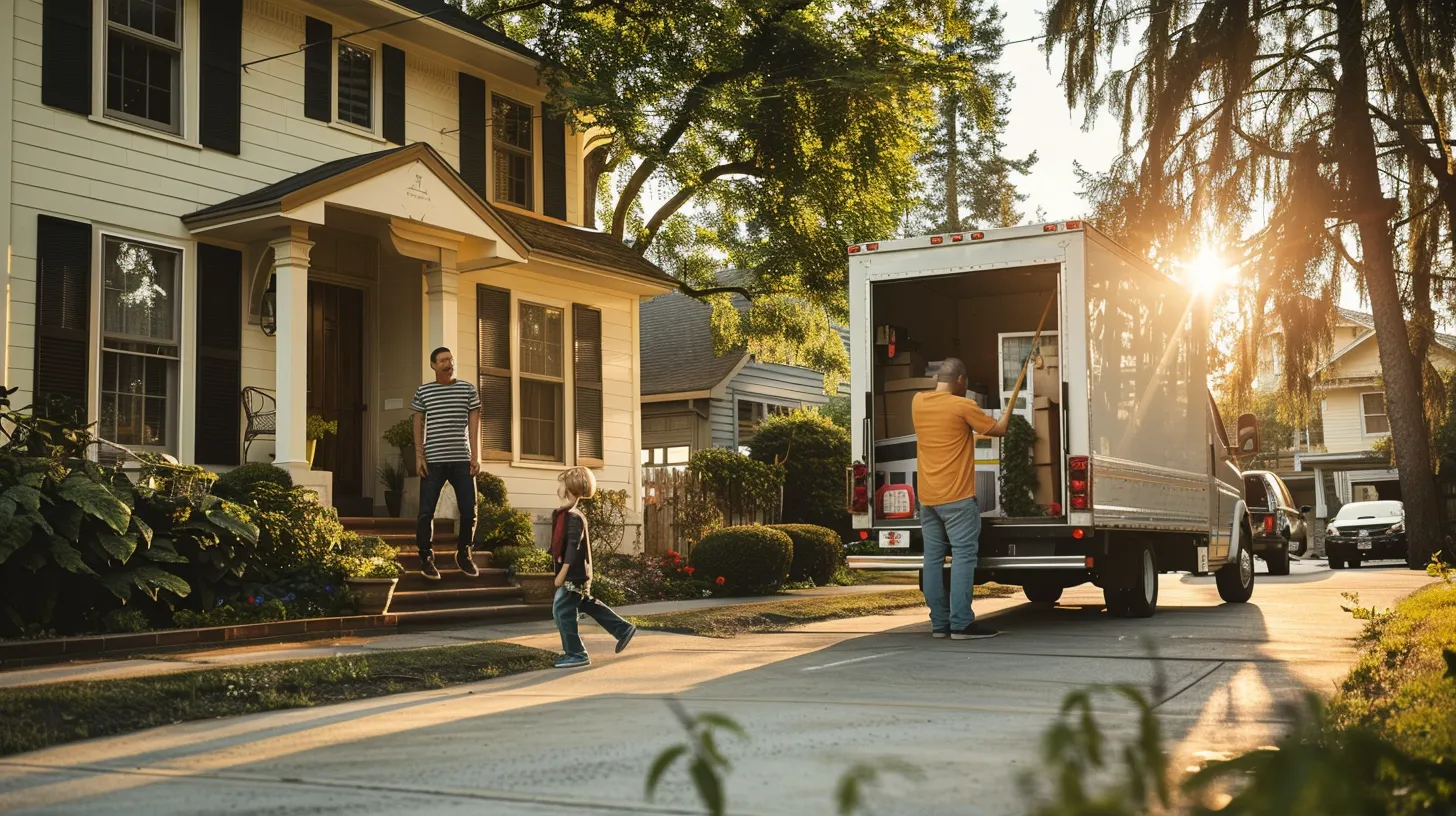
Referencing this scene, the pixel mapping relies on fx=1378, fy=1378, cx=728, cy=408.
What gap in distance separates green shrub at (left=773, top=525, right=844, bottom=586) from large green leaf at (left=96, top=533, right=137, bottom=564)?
9.28 meters

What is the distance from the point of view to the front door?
51.1 feet

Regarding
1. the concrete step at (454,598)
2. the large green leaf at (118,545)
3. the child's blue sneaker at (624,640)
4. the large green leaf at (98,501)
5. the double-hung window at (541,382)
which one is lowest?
the child's blue sneaker at (624,640)

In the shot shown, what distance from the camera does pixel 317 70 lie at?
15578 mm

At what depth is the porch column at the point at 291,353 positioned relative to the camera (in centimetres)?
1327

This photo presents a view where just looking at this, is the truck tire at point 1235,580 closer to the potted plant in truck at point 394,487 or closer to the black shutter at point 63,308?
the potted plant in truck at point 394,487

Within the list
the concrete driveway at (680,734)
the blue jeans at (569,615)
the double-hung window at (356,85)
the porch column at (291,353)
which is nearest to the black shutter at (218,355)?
the porch column at (291,353)

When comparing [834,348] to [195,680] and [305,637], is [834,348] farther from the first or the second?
[195,680]

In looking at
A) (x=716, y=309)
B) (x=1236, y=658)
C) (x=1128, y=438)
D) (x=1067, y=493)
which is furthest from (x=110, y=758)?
(x=716, y=309)

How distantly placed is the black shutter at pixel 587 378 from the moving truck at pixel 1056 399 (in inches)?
224

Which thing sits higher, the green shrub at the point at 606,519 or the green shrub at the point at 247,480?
the green shrub at the point at 247,480

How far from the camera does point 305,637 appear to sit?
10367 millimetres

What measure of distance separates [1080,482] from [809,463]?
1394 cm

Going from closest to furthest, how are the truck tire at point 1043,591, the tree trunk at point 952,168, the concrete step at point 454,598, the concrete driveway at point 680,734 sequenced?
the concrete driveway at point 680,734, the concrete step at point 454,598, the truck tire at point 1043,591, the tree trunk at point 952,168

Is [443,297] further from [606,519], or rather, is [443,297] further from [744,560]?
[744,560]
